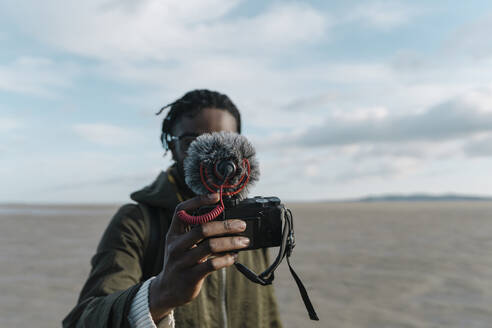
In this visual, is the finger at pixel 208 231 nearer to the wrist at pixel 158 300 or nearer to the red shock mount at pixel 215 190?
the red shock mount at pixel 215 190

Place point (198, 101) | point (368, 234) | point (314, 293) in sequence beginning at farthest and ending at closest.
A: point (368, 234)
point (314, 293)
point (198, 101)

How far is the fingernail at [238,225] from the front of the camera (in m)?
1.28

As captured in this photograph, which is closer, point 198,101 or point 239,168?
point 239,168

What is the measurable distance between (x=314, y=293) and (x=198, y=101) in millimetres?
5834

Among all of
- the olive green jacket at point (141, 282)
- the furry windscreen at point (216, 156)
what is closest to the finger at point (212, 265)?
the furry windscreen at point (216, 156)

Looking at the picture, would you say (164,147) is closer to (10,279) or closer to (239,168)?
(239,168)

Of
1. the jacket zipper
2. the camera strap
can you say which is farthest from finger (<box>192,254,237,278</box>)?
the jacket zipper

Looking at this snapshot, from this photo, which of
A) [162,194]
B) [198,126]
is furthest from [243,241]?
[198,126]

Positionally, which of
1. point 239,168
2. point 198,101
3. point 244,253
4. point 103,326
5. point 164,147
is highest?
point 198,101

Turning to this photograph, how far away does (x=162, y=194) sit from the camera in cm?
203

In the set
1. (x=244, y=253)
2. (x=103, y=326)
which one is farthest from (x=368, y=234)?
(x=103, y=326)

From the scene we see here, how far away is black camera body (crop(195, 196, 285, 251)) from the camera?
133 centimetres

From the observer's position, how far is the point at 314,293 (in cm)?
715

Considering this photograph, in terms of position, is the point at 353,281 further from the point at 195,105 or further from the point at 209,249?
the point at 209,249
